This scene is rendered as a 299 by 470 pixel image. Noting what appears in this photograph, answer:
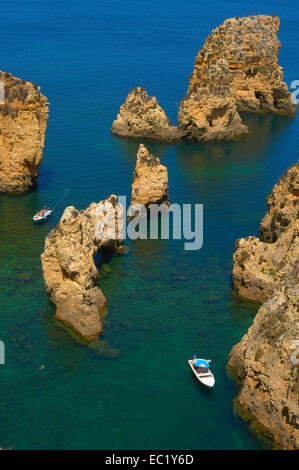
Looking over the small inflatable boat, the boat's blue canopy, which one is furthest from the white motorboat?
the small inflatable boat

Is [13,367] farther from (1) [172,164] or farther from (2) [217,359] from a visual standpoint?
(1) [172,164]

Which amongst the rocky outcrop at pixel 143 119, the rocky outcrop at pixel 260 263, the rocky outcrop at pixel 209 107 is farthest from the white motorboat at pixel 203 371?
the rocky outcrop at pixel 143 119

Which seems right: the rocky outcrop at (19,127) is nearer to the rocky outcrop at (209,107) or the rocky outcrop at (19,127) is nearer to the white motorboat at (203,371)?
the rocky outcrop at (209,107)

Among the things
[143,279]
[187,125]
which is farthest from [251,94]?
[143,279]
